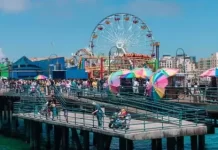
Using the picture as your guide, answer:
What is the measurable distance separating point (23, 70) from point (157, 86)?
30199 mm

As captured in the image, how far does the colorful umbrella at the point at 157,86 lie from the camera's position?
1052 inches

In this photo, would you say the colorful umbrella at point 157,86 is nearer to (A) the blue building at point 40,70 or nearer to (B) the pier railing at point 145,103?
(B) the pier railing at point 145,103

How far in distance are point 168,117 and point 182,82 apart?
1050 centimetres

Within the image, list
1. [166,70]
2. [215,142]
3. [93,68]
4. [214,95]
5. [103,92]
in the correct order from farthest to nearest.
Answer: [93,68] < [215,142] < [103,92] < [166,70] < [214,95]

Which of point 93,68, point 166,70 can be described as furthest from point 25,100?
point 93,68

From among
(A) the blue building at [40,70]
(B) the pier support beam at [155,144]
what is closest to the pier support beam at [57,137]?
(B) the pier support beam at [155,144]

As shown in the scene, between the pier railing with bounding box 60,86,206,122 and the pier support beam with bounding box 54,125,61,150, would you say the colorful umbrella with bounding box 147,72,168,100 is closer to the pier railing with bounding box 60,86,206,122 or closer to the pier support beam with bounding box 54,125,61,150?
the pier railing with bounding box 60,86,206,122

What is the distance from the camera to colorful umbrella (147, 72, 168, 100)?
2672 cm

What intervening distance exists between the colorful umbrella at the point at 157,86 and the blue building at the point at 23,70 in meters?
29.5

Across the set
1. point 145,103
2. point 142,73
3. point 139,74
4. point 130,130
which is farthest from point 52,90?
point 130,130

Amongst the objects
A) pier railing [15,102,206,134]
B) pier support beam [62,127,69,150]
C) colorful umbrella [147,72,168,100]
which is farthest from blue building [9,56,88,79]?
colorful umbrella [147,72,168,100]

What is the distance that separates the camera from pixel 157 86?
26.8 meters

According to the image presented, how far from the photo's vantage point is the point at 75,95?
1243 inches

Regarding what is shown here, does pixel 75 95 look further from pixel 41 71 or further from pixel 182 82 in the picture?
pixel 41 71
